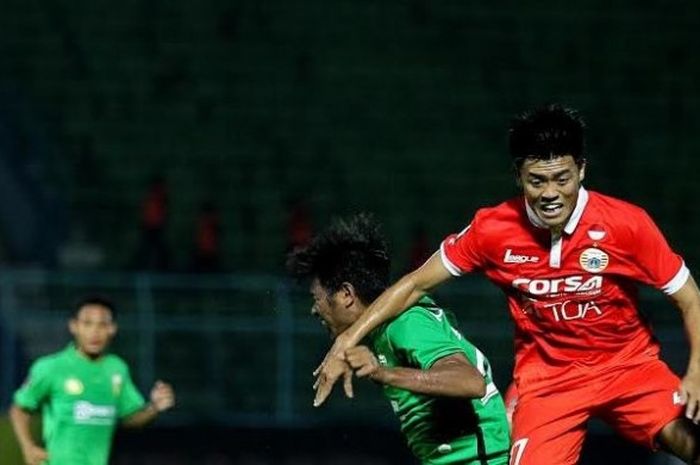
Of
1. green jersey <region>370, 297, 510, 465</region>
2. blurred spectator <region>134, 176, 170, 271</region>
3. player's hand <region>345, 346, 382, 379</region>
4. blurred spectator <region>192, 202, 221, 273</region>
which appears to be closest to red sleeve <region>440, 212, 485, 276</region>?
green jersey <region>370, 297, 510, 465</region>

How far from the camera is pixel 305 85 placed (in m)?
17.1

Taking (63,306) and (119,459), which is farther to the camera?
(63,306)

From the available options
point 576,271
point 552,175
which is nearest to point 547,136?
point 552,175

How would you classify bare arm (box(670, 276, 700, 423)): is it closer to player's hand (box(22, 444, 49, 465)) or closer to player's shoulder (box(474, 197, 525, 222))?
player's shoulder (box(474, 197, 525, 222))

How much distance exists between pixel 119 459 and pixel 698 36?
859 cm

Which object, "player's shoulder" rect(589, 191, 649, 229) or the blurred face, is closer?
"player's shoulder" rect(589, 191, 649, 229)

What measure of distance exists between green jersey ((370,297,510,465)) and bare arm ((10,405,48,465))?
335 centimetres

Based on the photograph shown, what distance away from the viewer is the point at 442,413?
18.8ft

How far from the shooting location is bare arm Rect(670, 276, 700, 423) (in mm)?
5930

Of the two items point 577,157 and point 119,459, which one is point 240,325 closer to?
point 119,459

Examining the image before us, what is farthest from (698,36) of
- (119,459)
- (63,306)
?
(119,459)

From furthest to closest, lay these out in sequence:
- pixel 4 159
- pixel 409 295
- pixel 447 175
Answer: pixel 447 175 < pixel 4 159 < pixel 409 295

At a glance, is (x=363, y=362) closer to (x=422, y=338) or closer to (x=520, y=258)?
(x=422, y=338)

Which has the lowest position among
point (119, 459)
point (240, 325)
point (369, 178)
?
point (119, 459)
